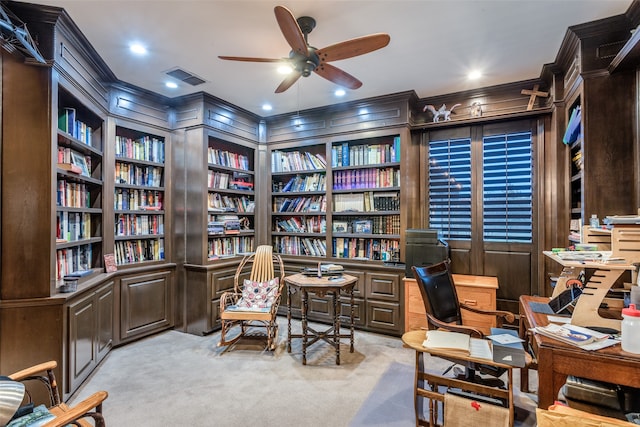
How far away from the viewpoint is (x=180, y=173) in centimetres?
397

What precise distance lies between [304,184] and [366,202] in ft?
3.16

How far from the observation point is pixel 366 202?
4.17 m

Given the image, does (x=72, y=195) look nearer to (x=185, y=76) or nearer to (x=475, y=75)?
(x=185, y=76)

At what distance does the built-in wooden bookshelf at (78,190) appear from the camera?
276 cm

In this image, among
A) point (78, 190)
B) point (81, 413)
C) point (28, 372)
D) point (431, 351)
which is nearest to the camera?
point (81, 413)

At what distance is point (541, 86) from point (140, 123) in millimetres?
4398

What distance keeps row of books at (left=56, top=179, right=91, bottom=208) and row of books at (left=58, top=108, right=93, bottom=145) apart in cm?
43

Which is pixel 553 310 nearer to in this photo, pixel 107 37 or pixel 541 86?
pixel 541 86

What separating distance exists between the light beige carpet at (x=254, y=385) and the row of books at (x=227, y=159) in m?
2.18

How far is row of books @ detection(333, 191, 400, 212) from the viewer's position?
13.1 feet

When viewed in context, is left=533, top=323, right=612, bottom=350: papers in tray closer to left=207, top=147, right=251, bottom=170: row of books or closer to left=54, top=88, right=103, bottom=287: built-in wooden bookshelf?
left=54, top=88, right=103, bottom=287: built-in wooden bookshelf

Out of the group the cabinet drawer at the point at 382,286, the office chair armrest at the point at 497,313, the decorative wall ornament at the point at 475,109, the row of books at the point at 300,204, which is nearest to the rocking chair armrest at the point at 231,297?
the row of books at the point at 300,204

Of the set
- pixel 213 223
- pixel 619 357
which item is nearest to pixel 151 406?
pixel 213 223

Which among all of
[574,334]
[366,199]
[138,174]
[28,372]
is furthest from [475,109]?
[28,372]
